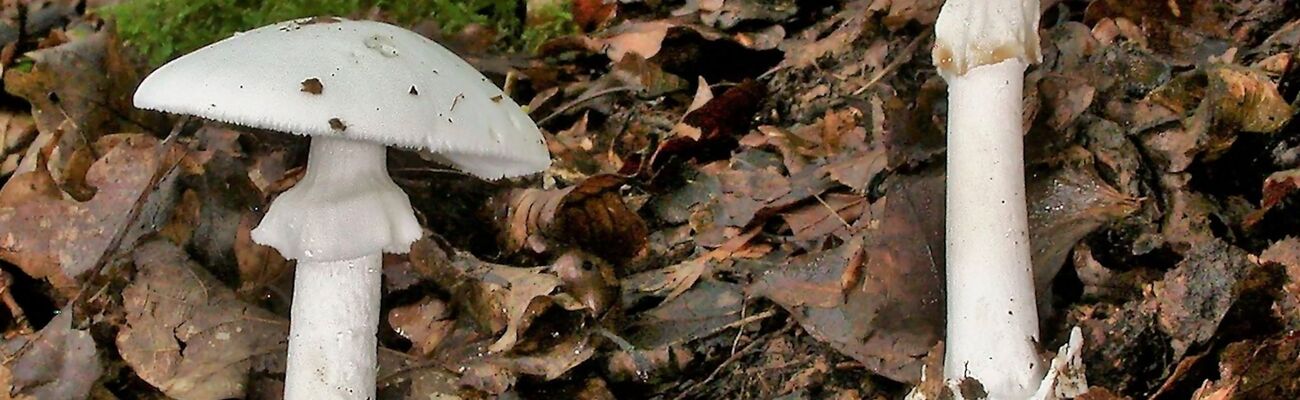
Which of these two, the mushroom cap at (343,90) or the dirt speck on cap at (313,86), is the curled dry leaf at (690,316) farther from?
the dirt speck on cap at (313,86)

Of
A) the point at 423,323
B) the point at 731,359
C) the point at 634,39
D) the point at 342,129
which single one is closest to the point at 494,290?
the point at 423,323

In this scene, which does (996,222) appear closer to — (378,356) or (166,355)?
(378,356)

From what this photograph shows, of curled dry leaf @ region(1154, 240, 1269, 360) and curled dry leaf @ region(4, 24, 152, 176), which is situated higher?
curled dry leaf @ region(1154, 240, 1269, 360)

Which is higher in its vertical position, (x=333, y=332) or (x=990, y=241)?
(x=990, y=241)

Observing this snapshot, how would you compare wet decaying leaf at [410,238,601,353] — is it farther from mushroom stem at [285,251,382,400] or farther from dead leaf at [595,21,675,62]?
dead leaf at [595,21,675,62]

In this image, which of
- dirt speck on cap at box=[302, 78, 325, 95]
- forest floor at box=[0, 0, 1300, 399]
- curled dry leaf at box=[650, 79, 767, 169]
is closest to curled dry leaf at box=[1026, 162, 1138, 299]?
forest floor at box=[0, 0, 1300, 399]

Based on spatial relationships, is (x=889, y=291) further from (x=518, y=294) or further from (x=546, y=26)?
(x=546, y=26)

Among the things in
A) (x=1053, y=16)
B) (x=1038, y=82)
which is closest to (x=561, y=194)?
(x=1038, y=82)
